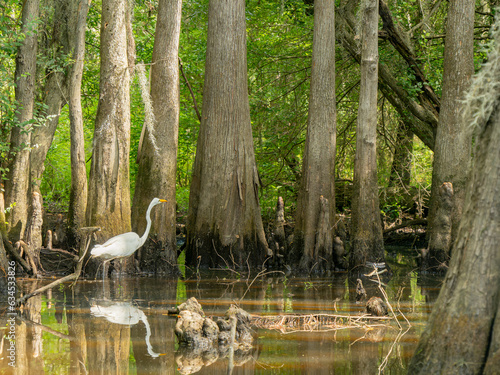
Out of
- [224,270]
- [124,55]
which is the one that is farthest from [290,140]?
[124,55]

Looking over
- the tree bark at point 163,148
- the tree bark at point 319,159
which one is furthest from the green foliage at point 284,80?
the tree bark at point 163,148

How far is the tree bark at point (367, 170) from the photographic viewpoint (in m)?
10.4

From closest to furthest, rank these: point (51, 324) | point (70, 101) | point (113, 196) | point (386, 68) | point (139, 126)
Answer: point (51, 324)
point (113, 196)
point (70, 101)
point (386, 68)
point (139, 126)

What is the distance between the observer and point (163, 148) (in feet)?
34.6

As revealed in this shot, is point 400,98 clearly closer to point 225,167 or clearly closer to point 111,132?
point 225,167

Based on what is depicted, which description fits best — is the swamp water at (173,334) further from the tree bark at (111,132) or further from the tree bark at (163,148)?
the tree bark at (163,148)

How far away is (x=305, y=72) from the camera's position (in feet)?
50.0

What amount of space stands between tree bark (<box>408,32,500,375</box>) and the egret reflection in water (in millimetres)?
2797

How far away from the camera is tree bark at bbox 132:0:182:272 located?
1043 cm

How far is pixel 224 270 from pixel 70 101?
432 cm

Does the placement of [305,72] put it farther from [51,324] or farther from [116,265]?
[51,324]

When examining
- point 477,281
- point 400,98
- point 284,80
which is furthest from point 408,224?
point 477,281

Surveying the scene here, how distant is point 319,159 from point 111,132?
164 inches

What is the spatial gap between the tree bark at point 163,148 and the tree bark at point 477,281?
7.44 meters
